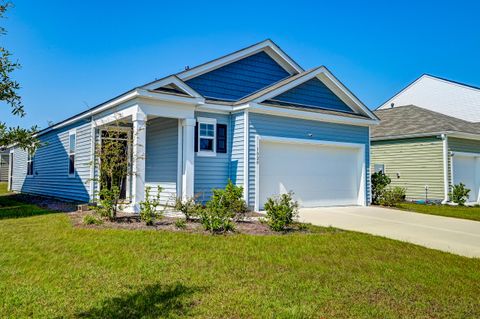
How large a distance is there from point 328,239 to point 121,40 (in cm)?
1317

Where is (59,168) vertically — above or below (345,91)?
below

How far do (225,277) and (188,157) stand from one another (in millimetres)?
6556

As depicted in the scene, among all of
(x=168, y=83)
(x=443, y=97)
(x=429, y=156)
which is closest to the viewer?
(x=168, y=83)

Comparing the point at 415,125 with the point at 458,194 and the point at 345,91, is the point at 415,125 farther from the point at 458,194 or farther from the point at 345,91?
the point at 345,91

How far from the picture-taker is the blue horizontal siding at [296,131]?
11.8m

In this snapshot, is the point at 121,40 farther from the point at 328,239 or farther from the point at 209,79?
the point at 328,239

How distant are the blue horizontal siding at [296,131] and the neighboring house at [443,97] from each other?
15503mm

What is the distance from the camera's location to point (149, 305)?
3.90 m

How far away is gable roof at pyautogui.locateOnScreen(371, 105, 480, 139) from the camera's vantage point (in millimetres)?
17984

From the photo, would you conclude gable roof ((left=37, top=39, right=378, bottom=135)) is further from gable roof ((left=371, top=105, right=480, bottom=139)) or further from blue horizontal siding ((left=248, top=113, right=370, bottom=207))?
gable roof ((left=371, top=105, right=480, bottom=139))

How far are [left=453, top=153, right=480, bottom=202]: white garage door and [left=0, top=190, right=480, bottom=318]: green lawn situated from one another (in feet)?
43.1

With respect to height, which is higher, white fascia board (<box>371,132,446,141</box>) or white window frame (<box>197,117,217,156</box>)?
white fascia board (<box>371,132,446,141</box>)

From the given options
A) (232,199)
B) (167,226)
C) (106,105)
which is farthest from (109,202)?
(106,105)

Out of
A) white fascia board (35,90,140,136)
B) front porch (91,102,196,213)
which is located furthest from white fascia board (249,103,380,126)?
white fascia board (35,90,140,136)
